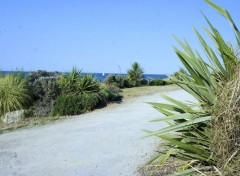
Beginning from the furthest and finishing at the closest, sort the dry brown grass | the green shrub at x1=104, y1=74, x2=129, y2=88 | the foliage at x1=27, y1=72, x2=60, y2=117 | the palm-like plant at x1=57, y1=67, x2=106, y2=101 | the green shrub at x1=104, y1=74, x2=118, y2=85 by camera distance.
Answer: the green shrub at x1=104, y1=74, x2=129, y2=88
the green shrub at x1=104, y1=74, x2=118, y2=85
the palm-like plant at x1=57, y1=67, x2=106, y2=101
the foliage at x1=27, y1=72, x2=60, y2=117
the dry brown grass

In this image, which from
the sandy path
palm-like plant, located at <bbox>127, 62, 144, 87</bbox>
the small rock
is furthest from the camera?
palm-like plant, located at <bbox>127, 62, 144, 87</bbox>

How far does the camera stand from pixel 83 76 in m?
18.5

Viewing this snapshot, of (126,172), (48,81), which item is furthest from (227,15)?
(48,81)

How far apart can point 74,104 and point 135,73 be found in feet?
43.8

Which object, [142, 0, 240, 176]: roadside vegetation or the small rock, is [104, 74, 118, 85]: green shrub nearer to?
the small rock

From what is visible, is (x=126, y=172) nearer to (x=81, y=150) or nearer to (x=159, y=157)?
(x=81, y=150)

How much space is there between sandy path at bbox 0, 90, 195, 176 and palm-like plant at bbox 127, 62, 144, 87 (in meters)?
13.7

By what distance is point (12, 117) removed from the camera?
1532cm

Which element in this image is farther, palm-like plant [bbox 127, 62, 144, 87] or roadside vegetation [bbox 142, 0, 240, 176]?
palm-like plant [bbox 127, 62, 144, 87]

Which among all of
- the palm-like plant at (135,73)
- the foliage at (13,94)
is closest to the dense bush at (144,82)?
the palm-like plant at (135,73)

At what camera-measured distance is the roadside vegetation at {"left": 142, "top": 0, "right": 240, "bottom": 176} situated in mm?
3133

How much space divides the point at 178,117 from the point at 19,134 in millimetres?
9126

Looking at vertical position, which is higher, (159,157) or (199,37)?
(199,37)

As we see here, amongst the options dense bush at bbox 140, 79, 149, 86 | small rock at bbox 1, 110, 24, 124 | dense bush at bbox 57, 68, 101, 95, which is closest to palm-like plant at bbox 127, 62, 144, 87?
dense bush at bbox 140, 79, 149, 86
